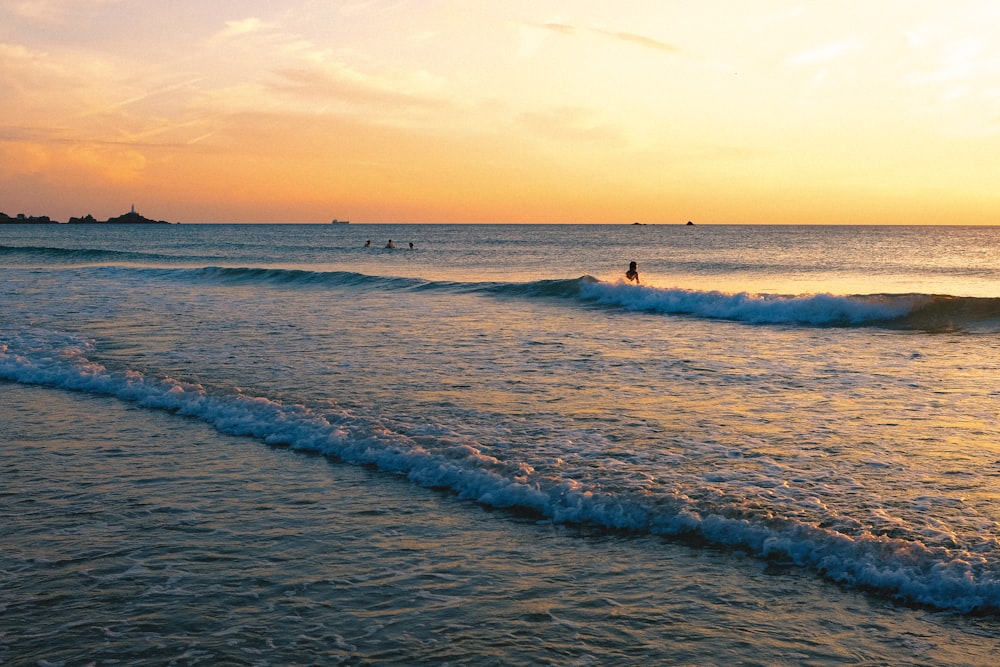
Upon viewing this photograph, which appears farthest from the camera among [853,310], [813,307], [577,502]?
[813,307]

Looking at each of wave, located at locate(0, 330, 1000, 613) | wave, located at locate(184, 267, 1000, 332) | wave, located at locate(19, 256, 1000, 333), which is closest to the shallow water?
wave, located at locate(0, 330, 1000, 613)

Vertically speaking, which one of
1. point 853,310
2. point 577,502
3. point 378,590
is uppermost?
point 853,310

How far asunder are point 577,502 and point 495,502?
2.64 ft

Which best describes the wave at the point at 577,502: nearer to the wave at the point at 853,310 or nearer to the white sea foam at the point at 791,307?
the wave at the point at 853,310

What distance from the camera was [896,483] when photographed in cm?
796

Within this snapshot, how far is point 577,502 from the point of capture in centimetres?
746

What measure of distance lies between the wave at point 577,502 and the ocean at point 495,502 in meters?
0.03

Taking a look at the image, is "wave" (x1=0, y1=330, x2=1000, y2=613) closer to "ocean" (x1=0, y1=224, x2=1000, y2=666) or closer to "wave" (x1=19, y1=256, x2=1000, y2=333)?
"ocean" (x1=0, y1=224, x2=1000, y2=666)

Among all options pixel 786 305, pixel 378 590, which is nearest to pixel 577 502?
pixel 378 590

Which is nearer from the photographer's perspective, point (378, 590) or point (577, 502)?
point (378, 590)

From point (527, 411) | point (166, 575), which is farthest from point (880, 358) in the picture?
point (166, 575)

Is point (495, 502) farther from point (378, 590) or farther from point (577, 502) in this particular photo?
point (378, 590)

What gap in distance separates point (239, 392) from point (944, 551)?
9.64m

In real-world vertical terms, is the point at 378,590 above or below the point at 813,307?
below
